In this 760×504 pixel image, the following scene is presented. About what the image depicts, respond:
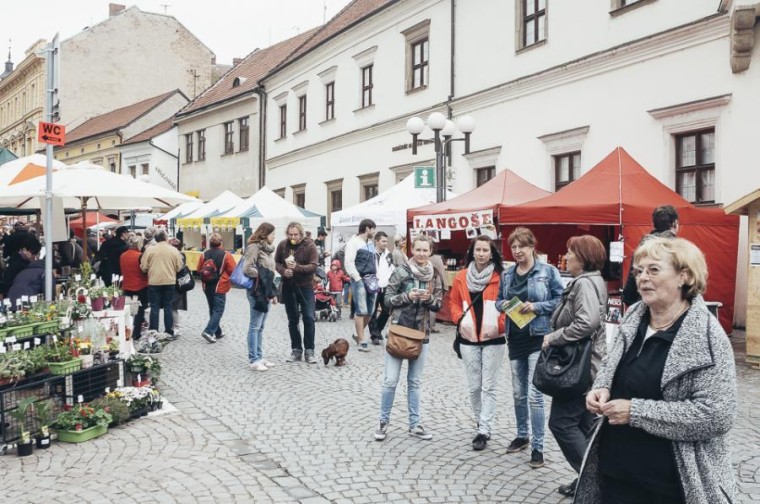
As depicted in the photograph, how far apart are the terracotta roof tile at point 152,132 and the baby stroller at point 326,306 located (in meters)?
27.2

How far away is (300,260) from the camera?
9.59 m

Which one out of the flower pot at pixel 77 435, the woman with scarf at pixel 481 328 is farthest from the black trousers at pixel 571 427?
the flower pot at pixel 77 435

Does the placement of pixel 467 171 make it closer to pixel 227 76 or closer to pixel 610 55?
pixel 610 55

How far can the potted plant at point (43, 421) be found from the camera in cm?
595

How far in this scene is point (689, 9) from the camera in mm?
13703

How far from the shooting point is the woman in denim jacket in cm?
542

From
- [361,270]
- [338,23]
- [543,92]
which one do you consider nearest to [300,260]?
[361,270]

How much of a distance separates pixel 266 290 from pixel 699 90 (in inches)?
356

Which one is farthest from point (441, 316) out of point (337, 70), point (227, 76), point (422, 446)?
point (227, 76)

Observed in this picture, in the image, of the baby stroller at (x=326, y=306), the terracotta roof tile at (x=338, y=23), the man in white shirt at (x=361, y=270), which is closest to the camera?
the man in white shirt at (x=361, y=270)

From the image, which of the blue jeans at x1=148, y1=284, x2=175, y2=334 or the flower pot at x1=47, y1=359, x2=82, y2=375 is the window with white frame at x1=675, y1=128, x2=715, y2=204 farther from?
the flower pot at x1=47, y1=359, x2=82, y2=375

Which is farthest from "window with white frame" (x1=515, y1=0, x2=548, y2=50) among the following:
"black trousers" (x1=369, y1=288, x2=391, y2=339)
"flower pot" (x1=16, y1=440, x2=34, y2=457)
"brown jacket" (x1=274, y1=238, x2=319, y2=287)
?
"flower pot" (x1=16, y1=440, x2=34, y2=457)

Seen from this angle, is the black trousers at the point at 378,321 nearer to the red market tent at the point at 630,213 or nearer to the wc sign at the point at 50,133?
the red market tent at the point at 630,213

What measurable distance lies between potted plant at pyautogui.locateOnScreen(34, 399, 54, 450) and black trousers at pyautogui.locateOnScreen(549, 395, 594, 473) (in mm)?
3986
